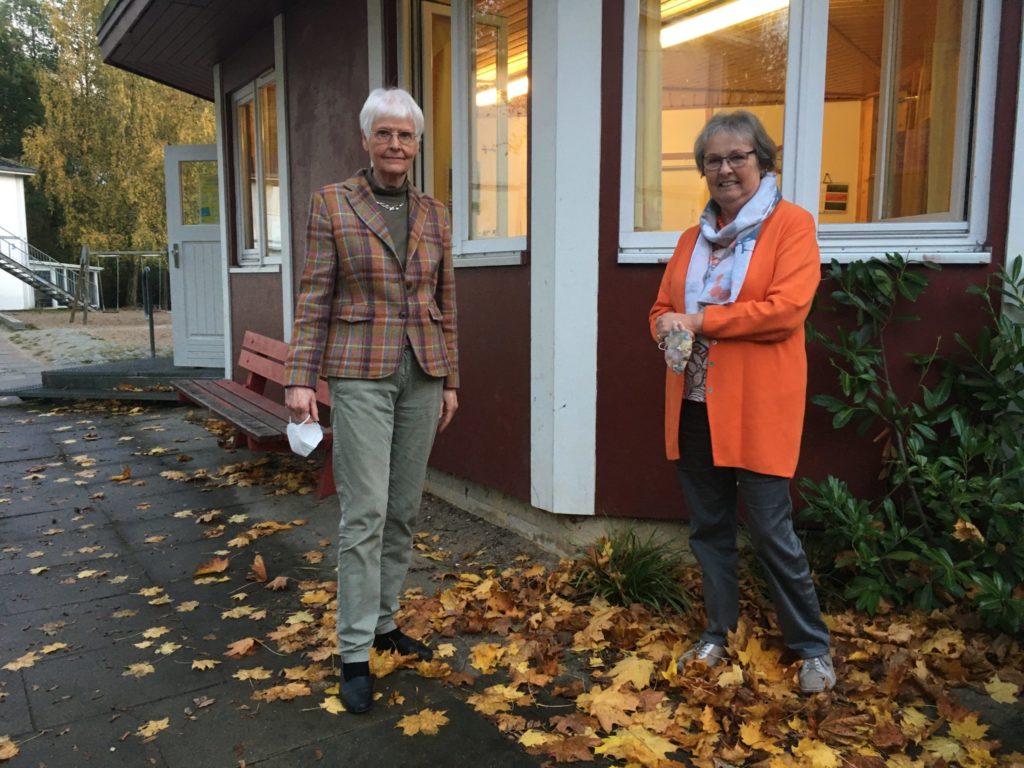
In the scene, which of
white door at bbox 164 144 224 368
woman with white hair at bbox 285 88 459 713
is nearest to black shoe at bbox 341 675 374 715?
woman with white hair at bbox 285 88 459 713

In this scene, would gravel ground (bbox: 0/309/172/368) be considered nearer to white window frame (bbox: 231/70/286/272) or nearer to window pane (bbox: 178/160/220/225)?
window pane (bbox: 178/160/220/225)

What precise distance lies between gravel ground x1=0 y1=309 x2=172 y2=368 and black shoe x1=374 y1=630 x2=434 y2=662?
433 inches

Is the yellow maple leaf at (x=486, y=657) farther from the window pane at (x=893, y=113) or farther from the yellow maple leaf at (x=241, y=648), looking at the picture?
the window pane at (x=893, y=113)

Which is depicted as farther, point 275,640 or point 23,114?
point 23,114

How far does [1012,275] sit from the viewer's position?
3.45m

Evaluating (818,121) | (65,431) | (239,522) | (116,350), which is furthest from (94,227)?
(818,121)

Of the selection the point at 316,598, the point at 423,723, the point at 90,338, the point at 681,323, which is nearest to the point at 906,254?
the point at 681,323

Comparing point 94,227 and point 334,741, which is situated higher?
point 94,227

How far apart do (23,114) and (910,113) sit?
49.9 metres

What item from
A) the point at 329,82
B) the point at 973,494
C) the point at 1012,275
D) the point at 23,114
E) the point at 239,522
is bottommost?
the point at 239,522

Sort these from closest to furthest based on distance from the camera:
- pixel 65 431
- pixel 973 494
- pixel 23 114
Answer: pixel 973 494 → pixel 65 431 → pixel 23 114

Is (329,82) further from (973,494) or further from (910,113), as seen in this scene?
(973,494)

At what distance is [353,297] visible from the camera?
2.87 m

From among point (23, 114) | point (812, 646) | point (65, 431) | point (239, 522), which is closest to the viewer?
point (812, 646)
